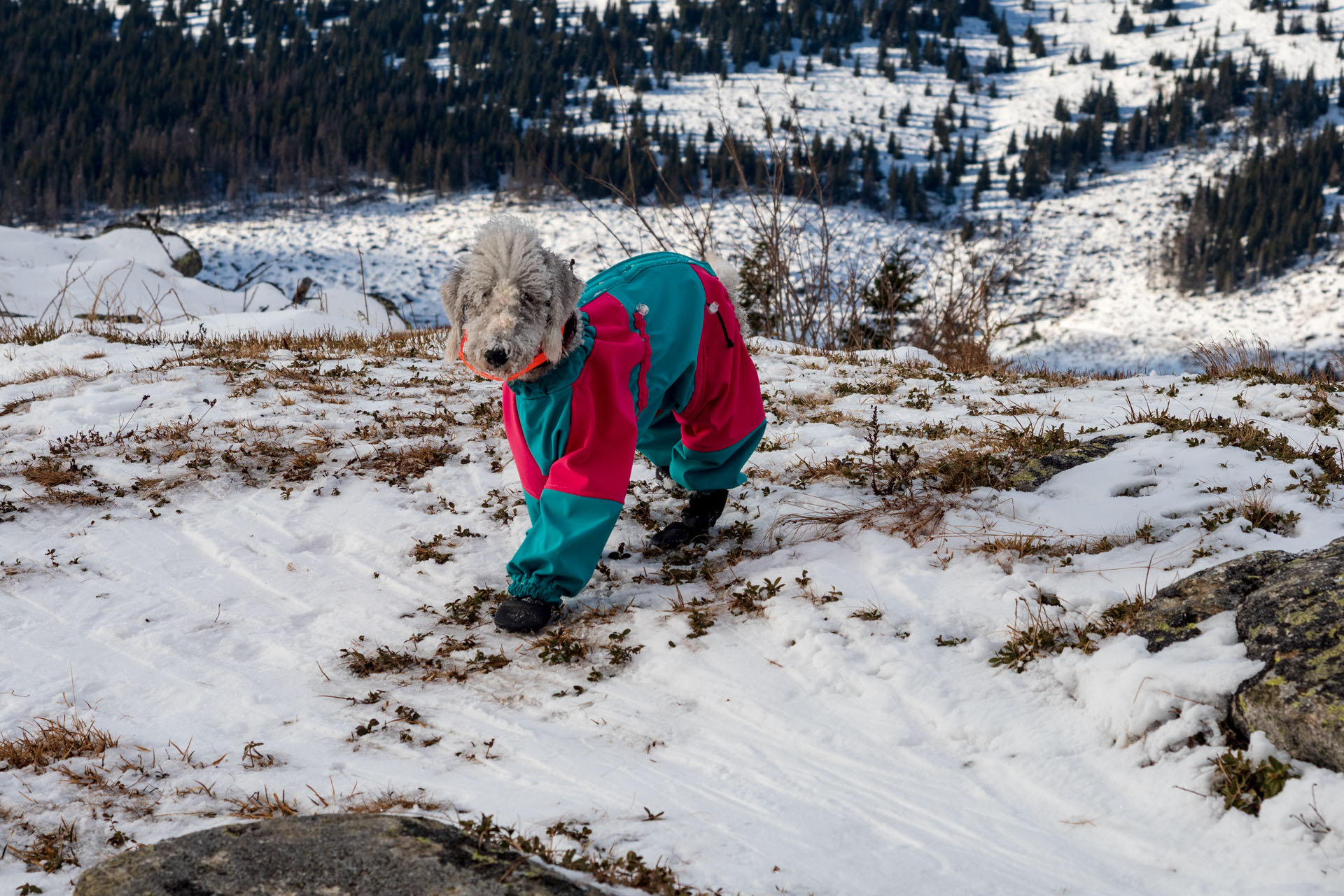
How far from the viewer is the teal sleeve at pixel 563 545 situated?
360 centimetres

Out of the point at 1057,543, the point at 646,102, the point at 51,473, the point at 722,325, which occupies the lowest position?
the point at 51,473

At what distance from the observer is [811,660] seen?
345 centimetres

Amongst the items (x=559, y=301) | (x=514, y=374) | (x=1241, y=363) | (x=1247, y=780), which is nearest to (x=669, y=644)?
(x=514, y=374)

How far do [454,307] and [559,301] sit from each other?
0.48 m

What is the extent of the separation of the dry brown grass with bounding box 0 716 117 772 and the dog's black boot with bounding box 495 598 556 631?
4.92 ft

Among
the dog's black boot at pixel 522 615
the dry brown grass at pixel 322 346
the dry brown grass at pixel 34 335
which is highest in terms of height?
the dry brown grass at pixel 34 335

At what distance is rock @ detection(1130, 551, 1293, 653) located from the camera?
3.02 m

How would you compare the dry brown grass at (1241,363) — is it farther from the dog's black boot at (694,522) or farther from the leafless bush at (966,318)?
the dog's black boot at (694,522)

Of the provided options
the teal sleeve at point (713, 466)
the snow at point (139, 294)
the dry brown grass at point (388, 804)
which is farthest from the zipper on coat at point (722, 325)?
the snow at point (139, 294)

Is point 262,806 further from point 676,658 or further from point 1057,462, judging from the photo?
point 1057,462

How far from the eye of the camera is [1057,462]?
466 centimetres

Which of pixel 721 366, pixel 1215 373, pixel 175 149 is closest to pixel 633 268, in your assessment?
pixel 721 366

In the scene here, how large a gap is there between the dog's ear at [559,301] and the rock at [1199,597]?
2.52 meters

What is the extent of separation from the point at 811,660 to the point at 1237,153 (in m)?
119
